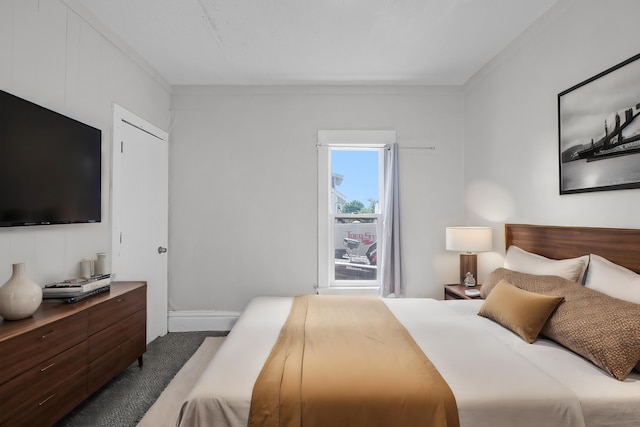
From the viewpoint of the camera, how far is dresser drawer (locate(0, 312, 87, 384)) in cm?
160

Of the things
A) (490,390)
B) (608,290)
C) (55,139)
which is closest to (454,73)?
(608,290)

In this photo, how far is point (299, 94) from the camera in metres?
4.15

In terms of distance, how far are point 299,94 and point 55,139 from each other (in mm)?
2548

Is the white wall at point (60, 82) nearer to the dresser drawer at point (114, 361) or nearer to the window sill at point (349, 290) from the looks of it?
the dresser drawer at point (114, 361)

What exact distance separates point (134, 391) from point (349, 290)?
2334mm

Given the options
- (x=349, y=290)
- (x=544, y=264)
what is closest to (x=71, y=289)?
(x=349, y=290)

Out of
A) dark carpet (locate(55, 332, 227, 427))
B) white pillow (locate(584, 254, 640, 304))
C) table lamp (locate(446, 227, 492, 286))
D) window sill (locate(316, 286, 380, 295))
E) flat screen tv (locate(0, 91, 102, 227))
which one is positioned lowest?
dark carpet (locate(55, 332, 227, 427))

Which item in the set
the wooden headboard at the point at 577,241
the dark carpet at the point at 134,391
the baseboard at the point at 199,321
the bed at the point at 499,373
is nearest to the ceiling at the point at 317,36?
the wooden headboard at the point at 577,241

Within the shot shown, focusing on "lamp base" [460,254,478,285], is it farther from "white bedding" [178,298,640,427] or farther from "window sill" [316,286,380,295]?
"white bedding" [178,298,640,427]

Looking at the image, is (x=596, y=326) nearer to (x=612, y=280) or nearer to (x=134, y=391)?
(x=612, y=280)

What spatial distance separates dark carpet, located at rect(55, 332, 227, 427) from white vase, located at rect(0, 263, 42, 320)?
86 cm

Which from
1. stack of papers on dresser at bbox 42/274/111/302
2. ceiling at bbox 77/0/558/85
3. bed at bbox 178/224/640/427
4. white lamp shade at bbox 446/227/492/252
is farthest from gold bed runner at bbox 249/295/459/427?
ceiling at bbox 77/0/558/85

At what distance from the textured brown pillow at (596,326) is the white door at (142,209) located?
3245mm

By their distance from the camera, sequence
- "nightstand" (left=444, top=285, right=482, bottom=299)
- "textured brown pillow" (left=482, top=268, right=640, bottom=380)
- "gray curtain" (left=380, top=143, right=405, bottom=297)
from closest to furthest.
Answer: "textured brown pillow" (left=482, top=268, right=640, bottom=380) → "nightstand" (left=444, top=285, right=482, bottom=299) → "gray curtain" (left=380, top=143, right=405, bottom=297)
